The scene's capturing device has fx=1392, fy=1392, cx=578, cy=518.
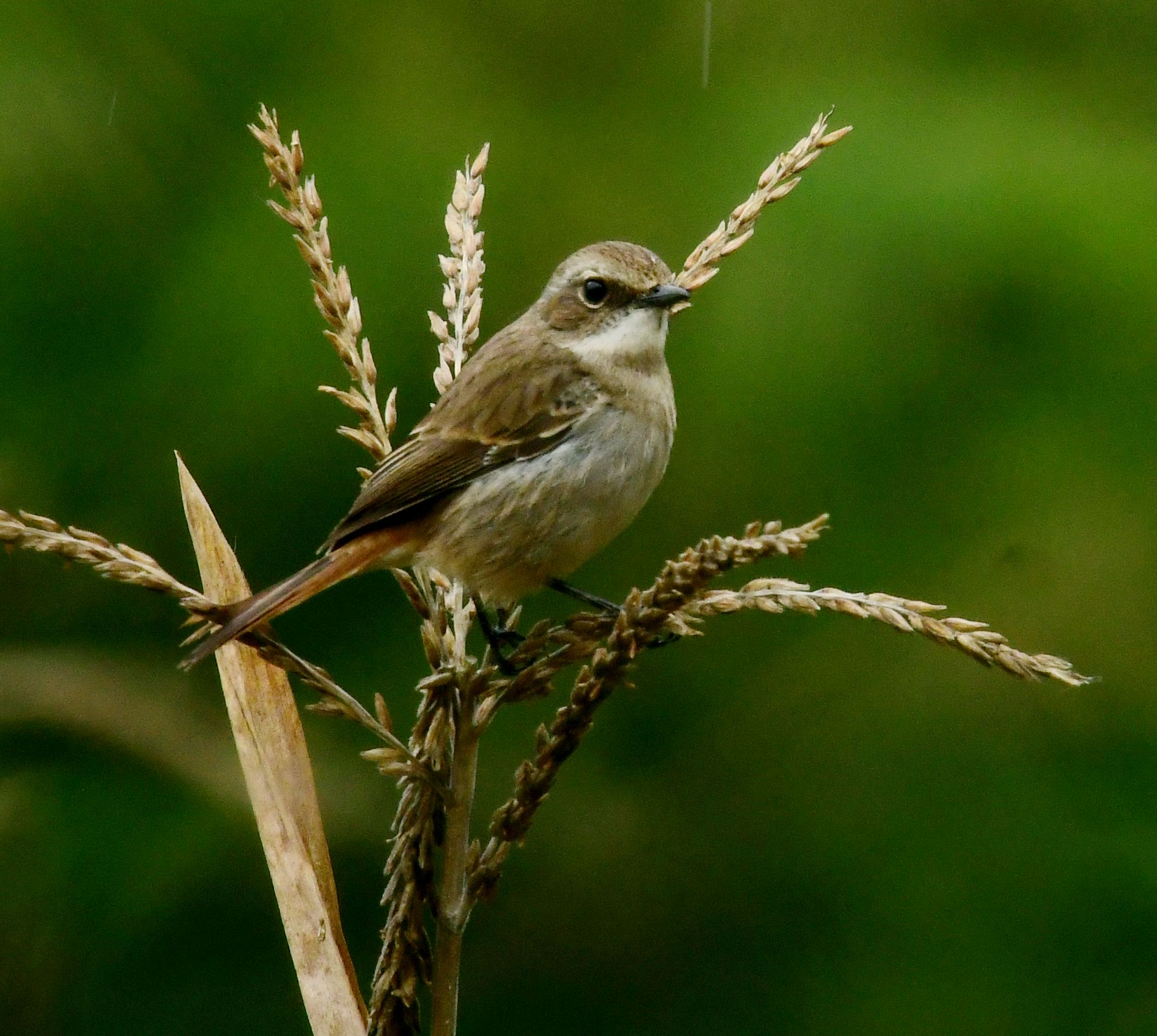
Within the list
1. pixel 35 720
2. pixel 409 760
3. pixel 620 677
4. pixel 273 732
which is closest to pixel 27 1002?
pixel 35 720

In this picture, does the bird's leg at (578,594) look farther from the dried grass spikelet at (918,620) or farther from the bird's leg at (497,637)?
the dried grass spikelet at (918,620)

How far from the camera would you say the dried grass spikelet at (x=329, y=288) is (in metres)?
1.93

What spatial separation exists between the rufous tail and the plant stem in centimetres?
29

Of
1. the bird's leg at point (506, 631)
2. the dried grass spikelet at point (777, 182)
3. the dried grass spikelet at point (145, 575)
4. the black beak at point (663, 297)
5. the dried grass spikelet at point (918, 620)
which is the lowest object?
the dried grass spikelet at point (918, 620)

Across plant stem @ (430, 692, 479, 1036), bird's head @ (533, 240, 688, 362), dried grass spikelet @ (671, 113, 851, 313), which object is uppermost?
bird's head @ (533, 240, 688, 362)

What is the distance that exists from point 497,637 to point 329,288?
81 centimetres

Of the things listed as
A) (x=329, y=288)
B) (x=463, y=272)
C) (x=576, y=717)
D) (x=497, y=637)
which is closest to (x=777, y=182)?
(x=463, y=272)

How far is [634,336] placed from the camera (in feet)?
8.68

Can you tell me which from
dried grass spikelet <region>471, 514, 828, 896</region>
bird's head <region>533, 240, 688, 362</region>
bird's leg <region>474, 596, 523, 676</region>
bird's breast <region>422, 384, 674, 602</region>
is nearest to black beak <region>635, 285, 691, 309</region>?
bird's head <region>533, 240, 688, 362</region>

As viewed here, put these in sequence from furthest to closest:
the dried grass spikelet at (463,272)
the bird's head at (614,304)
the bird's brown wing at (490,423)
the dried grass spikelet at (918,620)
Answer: the bird's head at (614,304)
the bird's brown wing at (490,423)
the dried grass spikelet at (463,272)
the dried grass spikelet at (918,620)

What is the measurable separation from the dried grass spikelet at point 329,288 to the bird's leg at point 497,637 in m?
0.32

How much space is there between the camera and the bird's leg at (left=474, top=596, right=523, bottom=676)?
195cm

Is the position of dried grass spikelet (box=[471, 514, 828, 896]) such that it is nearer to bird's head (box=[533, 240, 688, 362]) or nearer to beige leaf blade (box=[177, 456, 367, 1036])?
beige leaf blade (box=[177, 456, 367, 1036])

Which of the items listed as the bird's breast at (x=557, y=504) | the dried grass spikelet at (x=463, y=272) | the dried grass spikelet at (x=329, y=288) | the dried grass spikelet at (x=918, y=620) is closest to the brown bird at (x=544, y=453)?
the bird's breast at (x=557, y=504)
